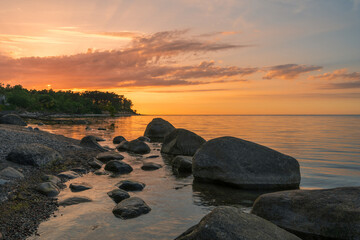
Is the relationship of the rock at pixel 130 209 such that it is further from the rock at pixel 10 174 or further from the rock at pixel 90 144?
the rock at pixel 90 144

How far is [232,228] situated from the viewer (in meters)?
4.88

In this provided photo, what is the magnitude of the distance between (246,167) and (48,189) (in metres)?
7.63

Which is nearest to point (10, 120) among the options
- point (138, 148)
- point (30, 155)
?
point (138, 148)

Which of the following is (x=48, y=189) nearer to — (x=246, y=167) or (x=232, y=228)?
(x=232, y=228)

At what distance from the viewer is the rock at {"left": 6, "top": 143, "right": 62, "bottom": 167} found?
12.8 metres

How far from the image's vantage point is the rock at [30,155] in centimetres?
1277

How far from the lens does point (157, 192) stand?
10812 mm

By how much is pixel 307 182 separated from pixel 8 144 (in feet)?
51.0

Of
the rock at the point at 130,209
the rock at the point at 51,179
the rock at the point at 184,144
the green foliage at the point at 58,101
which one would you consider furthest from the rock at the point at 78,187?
the green foliage at the point at 58,101

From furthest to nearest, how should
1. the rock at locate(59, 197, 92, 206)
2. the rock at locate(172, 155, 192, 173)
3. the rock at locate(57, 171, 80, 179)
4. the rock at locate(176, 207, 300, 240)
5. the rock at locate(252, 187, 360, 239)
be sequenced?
the rock at locate(172, 155, 192, 173) → the rock at locate(57, 171, 80, 179) → the rock at locate(59, 197, 92, 206) → the rock at locate(252, 187, 360, 239) → the rock at locate(176, 207, 300, 240)

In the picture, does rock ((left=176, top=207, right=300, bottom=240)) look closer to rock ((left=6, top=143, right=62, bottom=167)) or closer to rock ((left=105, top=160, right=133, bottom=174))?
rock ((left=105, top=160, right=133, bottom=174))

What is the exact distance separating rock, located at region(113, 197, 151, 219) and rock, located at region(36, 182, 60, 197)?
8.89ft

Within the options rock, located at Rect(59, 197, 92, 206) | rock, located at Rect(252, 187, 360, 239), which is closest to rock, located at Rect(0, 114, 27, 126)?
rock, located at Rect(59, 197, 92, 206)

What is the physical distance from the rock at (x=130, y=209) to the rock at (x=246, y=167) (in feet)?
14.6
